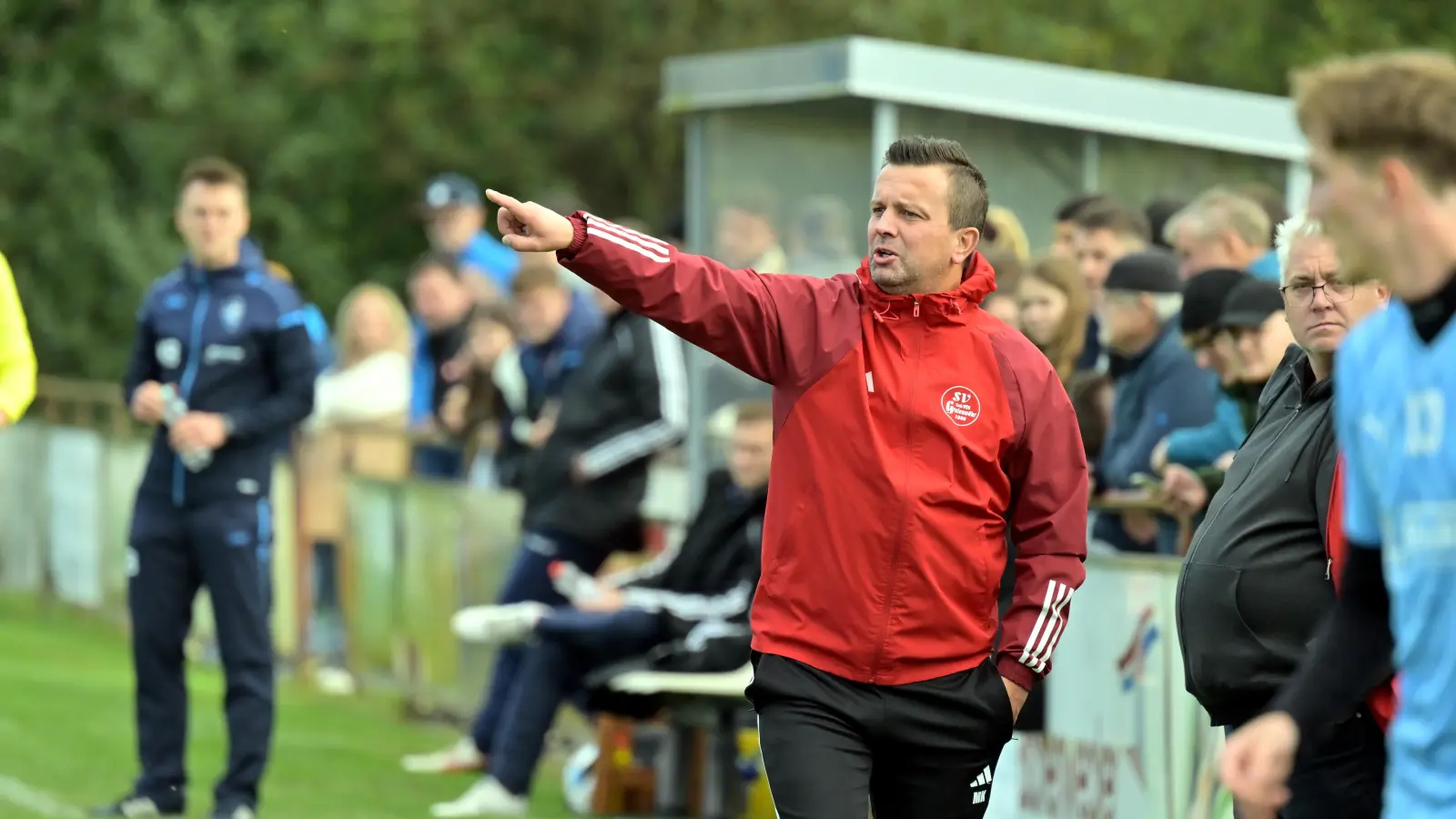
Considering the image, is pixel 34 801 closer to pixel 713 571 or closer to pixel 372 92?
pixel 713 571

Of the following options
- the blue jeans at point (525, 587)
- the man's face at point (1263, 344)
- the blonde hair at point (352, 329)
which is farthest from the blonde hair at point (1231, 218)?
the blonde hair at point (352, 329)

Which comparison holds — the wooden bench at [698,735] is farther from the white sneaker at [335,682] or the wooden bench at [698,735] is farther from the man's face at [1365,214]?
the man's face at [1365,214]

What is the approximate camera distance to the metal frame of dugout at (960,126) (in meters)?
11.5

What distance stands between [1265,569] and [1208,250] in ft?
11.4

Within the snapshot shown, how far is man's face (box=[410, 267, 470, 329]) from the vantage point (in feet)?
46.3

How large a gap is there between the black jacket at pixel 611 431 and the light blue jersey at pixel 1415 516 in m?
6.87

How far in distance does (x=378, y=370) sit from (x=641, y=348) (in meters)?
4.63

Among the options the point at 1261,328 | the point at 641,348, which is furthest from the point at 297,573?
the point at 1261,328

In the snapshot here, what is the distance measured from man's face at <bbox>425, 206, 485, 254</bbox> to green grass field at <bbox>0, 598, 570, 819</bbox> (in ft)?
9.94

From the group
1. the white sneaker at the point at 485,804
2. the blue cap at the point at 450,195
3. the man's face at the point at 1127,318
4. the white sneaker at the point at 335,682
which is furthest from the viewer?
the blue cap at the point at 450,195

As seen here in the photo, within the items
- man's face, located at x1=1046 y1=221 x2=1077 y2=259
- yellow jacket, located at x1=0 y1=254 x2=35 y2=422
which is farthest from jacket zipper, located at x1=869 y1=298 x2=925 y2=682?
man's face, located at x1=1046 y1=221 x2=1077 y2=259

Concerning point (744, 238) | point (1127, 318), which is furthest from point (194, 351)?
point (1127, 318)

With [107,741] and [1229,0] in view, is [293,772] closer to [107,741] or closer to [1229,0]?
[107,741]

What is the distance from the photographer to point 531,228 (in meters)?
5.26
